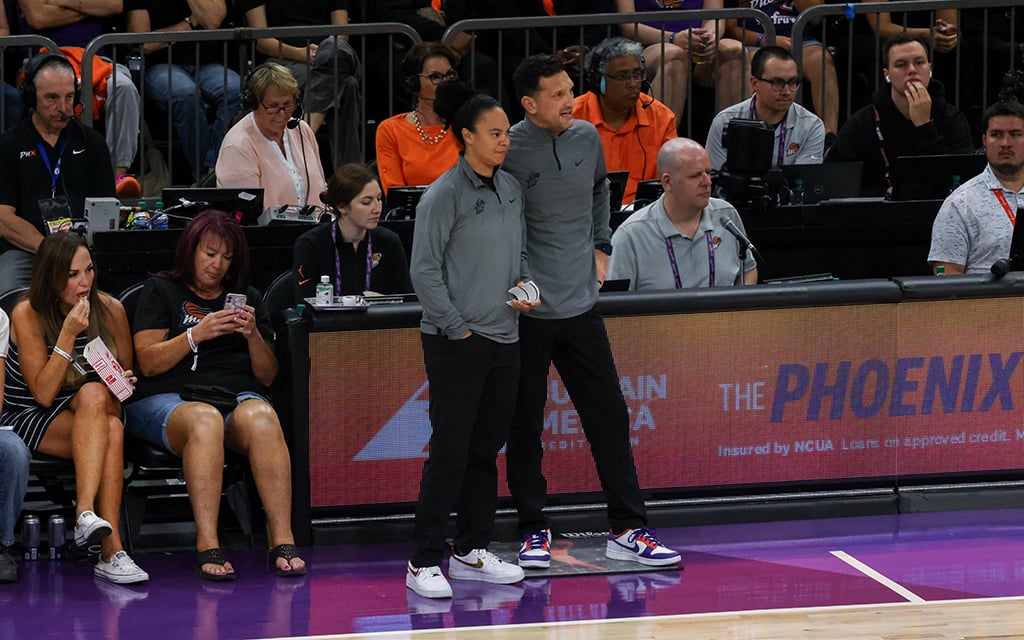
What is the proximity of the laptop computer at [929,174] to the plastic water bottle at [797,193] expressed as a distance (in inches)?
21.9

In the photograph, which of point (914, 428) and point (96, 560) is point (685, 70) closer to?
point (914, 428)

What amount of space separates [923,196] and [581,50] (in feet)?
7.27

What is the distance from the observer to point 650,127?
9.73 m

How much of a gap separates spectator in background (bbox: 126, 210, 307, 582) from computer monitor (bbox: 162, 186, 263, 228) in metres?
1.13

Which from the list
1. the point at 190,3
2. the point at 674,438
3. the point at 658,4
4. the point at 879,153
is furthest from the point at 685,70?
the point at 674,438

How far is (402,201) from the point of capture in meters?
8.80

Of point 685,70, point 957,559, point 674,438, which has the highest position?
point 685,70

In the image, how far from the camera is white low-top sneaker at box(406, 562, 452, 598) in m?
6.58

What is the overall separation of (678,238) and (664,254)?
0.36 feet

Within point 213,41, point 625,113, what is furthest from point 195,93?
point 625,113

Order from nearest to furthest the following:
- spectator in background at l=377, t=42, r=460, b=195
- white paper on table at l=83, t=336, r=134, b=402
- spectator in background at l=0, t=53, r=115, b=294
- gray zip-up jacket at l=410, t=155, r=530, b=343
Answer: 1. gray zip-up jacket at l=410, t=155, r=530, b=343
2. white paper on table at l=83, t=336, r=134, b=402
3. spectator in background at l=0, t=53, r=115, b=294
4. spectator in background at l=377, t=42, r=460, b=195

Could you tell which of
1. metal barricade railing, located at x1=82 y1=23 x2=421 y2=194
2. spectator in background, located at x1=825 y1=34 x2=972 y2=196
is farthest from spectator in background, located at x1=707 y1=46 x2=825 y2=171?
metal barricade railing, located at x1=82 y1=23 x2=421 y2=194

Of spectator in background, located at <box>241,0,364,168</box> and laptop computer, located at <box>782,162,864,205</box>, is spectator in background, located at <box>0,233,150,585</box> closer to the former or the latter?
spectator in background, located at <box>241,0,364,168</box>

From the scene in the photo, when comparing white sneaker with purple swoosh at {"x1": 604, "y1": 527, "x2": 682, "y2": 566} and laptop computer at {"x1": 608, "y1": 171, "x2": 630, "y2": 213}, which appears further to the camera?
laptop computer at {"x1": 608, "y1": 171, "x2": 630, "y2": 213}
